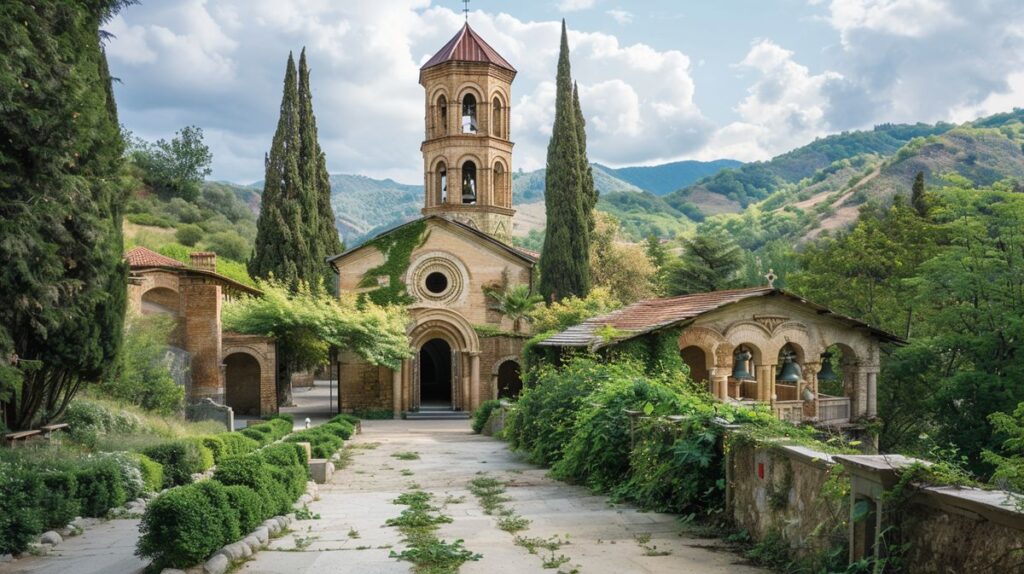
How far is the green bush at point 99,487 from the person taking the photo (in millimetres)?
11781

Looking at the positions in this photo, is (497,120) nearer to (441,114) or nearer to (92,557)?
(441,114)

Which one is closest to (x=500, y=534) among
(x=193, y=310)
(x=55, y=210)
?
(x=55, y=210)

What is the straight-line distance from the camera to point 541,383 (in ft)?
54.2

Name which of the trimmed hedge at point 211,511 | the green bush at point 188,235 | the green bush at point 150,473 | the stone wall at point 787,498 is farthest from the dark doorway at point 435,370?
the stone wall at point 787,498

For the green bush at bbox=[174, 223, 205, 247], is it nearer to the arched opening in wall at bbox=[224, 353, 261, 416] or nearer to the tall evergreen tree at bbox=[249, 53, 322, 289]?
the tall evergreen tree at bbox=[249, 53, 322, 289]

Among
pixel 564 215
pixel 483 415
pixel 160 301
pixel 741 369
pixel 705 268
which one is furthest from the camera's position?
pixel 705 268

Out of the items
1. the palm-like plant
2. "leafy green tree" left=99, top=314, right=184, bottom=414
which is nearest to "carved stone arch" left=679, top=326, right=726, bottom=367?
the palm-like plant

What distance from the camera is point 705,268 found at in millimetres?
46688

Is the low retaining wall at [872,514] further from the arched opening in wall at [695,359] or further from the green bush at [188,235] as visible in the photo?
the green bush at [188,235]

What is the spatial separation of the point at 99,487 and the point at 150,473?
75.3 inches

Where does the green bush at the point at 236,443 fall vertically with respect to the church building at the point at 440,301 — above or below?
below

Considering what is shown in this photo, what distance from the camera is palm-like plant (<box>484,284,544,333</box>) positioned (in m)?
33.7

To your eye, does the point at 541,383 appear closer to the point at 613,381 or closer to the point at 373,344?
the point at 613,381

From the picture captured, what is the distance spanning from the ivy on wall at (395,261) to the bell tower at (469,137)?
7355mm
